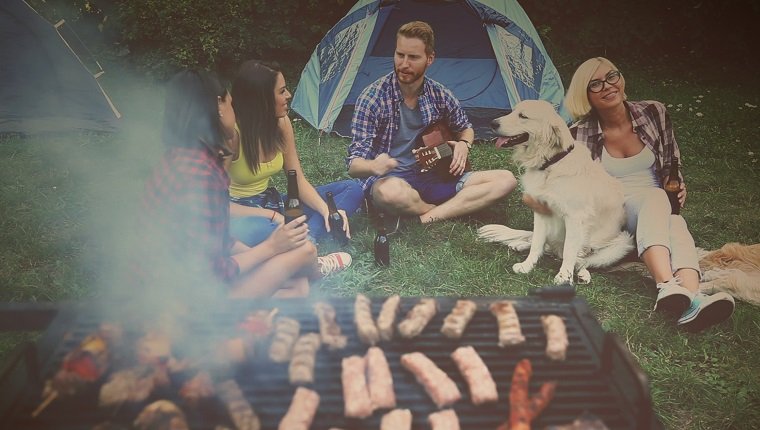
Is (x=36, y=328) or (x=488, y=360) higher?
(x=36, y=328)

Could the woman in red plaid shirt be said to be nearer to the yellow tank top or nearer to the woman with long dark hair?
the woman with long dark hair

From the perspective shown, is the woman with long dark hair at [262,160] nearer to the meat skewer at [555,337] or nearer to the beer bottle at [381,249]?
the beer bottle at [381,249]

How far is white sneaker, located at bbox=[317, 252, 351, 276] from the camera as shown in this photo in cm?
334

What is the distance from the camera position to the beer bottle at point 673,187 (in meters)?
3.36

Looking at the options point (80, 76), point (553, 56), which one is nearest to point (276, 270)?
point (80, 76)

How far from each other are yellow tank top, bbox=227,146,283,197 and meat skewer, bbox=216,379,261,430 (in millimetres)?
1746

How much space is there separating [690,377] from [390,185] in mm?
2022

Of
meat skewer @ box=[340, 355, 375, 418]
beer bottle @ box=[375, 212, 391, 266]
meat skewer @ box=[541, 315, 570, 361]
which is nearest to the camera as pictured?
meat skewer @ box=[340, 355, 375, 418]

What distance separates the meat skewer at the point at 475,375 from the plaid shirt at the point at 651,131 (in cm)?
201

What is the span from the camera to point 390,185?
12.8ft

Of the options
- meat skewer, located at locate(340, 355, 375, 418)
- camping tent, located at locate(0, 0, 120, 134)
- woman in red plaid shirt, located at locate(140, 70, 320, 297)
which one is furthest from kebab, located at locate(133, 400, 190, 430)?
camping tent, located at locate(0, 0, 120, 134)

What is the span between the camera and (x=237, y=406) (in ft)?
5.19

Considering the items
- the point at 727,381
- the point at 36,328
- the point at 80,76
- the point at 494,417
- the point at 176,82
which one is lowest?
the point at 727,381

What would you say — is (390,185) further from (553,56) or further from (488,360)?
(553,56)
